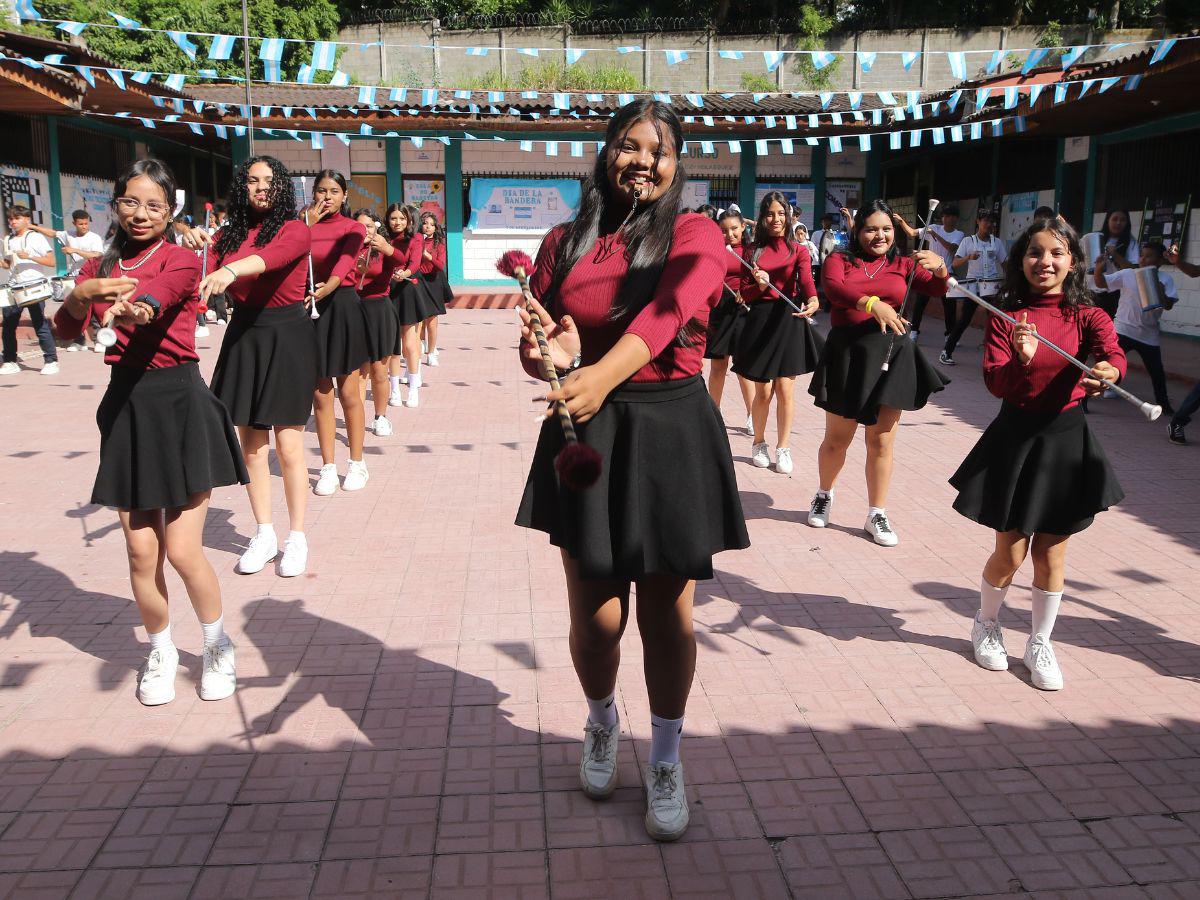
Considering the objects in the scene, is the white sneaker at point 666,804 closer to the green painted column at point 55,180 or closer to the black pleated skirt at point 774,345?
the black pleated skirt at point 774,345

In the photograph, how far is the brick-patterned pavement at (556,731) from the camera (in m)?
2.64

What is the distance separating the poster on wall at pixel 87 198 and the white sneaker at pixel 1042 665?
16.8m

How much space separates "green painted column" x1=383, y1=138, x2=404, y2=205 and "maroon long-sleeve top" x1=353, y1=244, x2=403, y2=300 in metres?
13.7

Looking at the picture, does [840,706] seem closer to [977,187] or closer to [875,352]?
[875,352]

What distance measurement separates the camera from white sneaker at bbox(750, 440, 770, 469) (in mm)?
7250

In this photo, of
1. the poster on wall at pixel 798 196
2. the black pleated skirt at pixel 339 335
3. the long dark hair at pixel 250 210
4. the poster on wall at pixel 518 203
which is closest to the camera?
the long dark hair at pixel 250 210

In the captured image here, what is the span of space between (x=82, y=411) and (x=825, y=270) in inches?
281

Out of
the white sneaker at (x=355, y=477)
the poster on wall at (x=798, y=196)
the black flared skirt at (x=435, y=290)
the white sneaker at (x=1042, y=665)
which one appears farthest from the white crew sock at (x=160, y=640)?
the poster on wall at (x=798, y=196)

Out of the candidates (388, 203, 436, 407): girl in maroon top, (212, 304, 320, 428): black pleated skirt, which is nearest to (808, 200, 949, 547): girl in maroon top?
(212, 304, 320, 428): black pleated skirt

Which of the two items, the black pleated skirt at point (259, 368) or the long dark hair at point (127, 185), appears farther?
the black pleated skirt at point (259, 368)

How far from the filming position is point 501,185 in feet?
68.9

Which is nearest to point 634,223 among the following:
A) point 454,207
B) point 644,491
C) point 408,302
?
point 644,491

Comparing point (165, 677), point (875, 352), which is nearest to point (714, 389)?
point (875, 352)

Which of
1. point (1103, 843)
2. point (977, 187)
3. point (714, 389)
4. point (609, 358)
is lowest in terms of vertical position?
point (1103, 843)
